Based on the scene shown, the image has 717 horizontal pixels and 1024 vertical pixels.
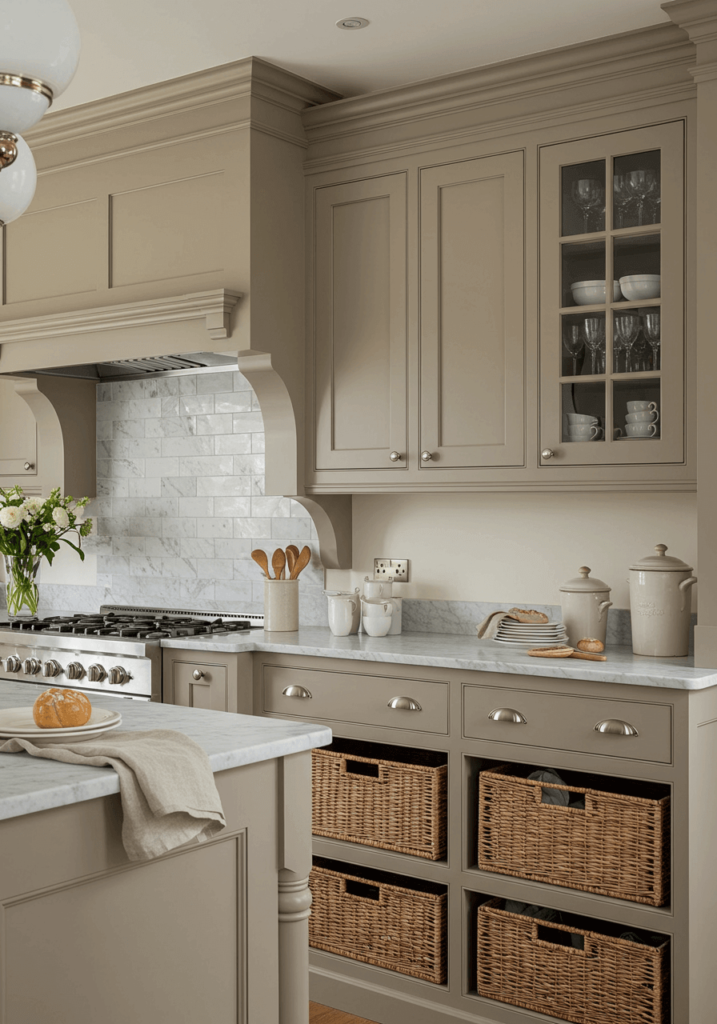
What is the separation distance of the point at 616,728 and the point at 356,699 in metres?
0.84

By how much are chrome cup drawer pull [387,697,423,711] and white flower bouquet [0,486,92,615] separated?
1582mm

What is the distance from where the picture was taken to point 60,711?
183 cm

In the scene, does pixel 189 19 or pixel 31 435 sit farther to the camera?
pixel 31 435

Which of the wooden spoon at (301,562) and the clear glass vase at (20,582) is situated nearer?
the wooden spoon at (301,562)

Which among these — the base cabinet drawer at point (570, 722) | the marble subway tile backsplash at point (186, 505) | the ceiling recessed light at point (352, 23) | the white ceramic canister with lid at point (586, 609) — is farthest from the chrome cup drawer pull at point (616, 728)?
the ceiling recessed light at point (352, 23)

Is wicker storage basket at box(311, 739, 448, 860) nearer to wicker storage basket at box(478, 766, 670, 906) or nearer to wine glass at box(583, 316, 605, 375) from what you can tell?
wicker storage basket at box(478, 766, 670, 906)

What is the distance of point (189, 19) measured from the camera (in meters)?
2.98

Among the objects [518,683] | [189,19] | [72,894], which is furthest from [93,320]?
[72,894]

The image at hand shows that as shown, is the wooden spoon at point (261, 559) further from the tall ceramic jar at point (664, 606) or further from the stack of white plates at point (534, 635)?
the tall ceramic jar at point (664, 606)

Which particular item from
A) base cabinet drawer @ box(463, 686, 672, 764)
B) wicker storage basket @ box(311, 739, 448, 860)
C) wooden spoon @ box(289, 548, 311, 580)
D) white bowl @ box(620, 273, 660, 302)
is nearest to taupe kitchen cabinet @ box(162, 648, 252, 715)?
wicker storage basket @ box(311, 739, 448, 860)

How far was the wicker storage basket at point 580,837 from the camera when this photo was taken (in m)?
2.62

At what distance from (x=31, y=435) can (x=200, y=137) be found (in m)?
1.59

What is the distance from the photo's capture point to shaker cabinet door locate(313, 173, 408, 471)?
3408 millimetres

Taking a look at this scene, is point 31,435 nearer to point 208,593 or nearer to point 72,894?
point 208,593
